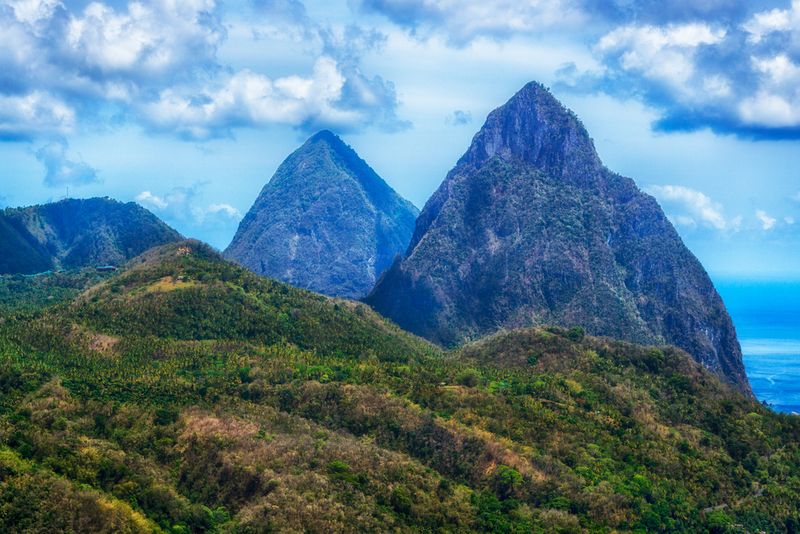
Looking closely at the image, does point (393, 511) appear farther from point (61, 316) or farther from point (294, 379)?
point (61, 316)

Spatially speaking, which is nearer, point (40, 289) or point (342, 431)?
point (342, 431)

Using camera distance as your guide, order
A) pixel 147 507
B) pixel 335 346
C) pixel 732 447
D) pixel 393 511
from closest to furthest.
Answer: pixel 147 507 → pixel 393 511 → pixel 732 447 → pixel 335 346

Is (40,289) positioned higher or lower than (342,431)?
higher

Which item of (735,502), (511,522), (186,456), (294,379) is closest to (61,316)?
(294,379)

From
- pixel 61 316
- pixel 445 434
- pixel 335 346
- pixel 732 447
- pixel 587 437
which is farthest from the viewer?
pixel 335 346

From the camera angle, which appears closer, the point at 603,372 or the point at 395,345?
the point at 603,372

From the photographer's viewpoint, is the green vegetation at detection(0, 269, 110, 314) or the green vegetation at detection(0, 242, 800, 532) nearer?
the green vegetation at detection(0, 242, 800, 532)

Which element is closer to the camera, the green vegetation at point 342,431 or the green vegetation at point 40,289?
the green vegetation at point 342,431

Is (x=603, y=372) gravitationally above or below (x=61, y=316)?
above
